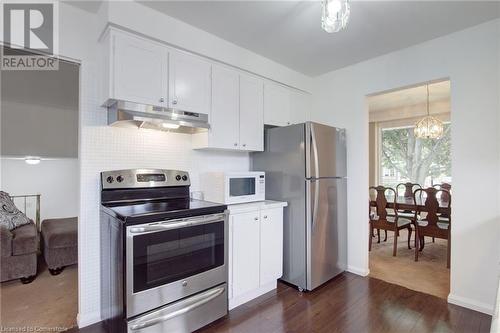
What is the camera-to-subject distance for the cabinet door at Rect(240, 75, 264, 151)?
8.98 feet

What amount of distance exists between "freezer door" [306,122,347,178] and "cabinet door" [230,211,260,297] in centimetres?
76

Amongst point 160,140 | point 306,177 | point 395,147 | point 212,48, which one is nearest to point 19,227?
point 160,140

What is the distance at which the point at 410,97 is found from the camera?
472 centimetres

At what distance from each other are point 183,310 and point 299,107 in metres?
2.69

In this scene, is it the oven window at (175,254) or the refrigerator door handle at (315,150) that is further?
the refrigerator door handle at (315,150)

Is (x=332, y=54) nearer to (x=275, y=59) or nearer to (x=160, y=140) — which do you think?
(x=275, y=59)

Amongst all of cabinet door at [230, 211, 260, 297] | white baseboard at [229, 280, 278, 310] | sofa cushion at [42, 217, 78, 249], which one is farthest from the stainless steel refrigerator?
sofa cushion at [42, 217, 78, 249]

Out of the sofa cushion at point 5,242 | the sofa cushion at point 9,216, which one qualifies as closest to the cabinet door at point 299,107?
the sofa cushion at point 5,242

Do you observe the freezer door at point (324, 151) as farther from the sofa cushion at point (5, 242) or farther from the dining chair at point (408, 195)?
the sofa cushion at point (5, 242)

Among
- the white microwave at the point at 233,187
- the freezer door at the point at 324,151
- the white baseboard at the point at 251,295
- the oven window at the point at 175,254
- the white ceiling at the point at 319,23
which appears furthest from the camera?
the freezer door at the point at 324,151

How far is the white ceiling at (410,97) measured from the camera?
13.9 ft

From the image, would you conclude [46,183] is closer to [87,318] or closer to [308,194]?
[87,318]

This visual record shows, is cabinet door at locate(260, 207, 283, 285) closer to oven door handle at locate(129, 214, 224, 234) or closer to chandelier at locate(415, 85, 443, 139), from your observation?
oven door handle at locate(129, 214, 224, 234)

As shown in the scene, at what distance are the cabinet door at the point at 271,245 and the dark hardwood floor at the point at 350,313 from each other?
0.21 m
